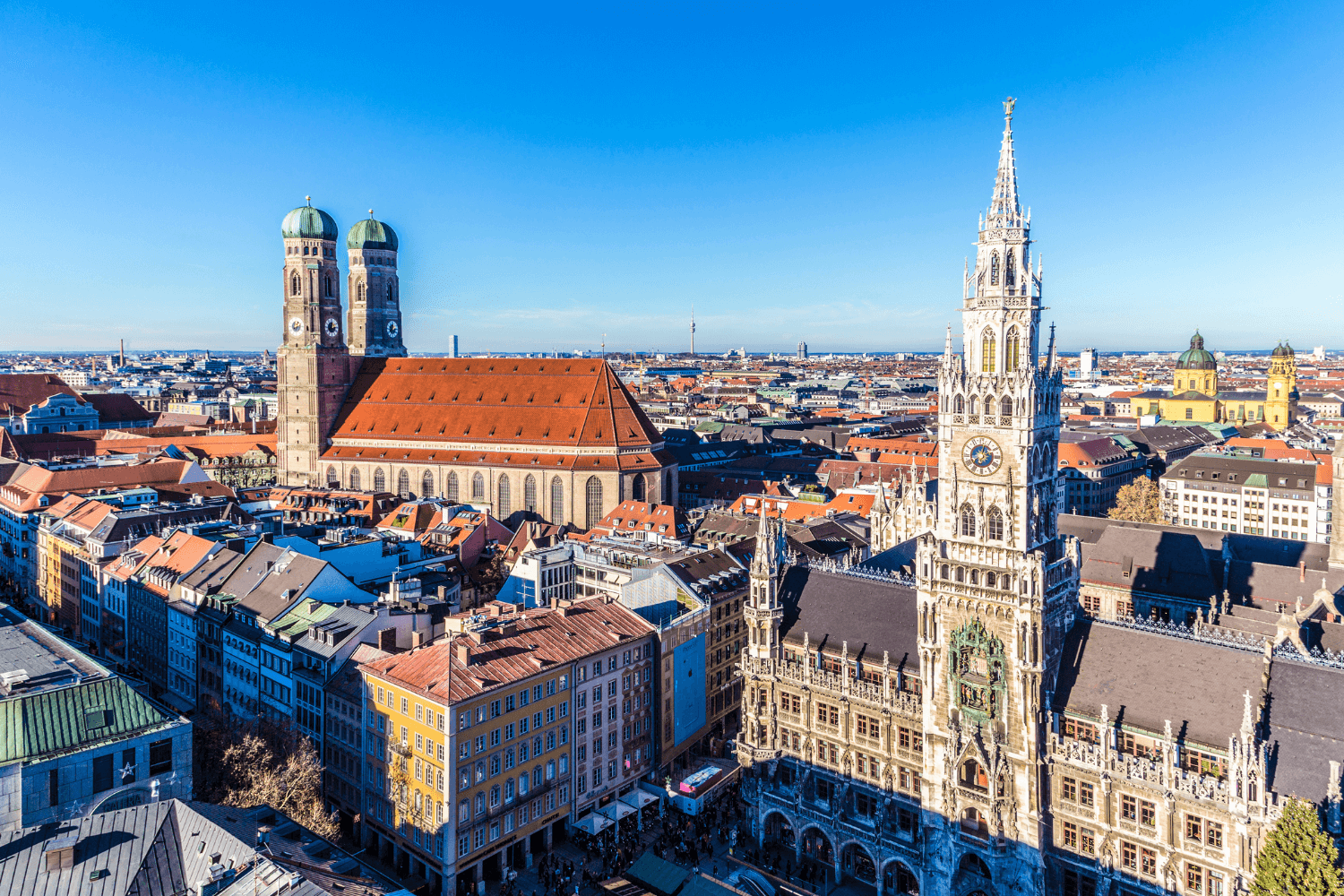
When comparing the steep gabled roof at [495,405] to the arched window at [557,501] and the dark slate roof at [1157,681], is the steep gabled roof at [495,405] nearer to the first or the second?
the arched window at [557,501]

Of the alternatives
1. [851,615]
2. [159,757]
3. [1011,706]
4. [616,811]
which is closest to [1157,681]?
[1011,706]

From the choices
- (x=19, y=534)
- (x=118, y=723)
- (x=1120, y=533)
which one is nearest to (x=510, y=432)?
(x=19, y=534)

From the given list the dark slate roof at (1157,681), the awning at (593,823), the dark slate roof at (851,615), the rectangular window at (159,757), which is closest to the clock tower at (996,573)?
the dark slate roof at (1157,681)

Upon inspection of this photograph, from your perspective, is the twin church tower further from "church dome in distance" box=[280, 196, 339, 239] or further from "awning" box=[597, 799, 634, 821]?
"awning" box=[597, 799, 634, 821]

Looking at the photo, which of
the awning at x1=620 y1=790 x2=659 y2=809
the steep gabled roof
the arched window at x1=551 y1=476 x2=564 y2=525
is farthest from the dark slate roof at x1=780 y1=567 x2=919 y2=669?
the arched window at x1=551 y1=476 x2=564 y2=525

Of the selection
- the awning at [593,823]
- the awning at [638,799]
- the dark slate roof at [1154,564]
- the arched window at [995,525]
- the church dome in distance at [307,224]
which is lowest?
the awning at [593,823]
